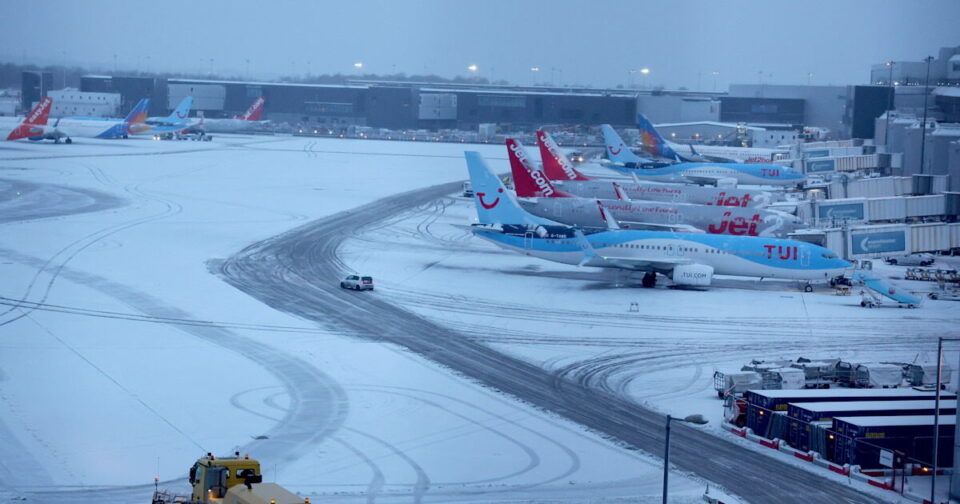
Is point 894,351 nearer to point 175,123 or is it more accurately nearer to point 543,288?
point 543,288

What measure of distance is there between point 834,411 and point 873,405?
4.56 feet

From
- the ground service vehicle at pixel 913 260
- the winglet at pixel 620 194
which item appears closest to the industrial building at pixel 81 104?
the winglet at pixel 620 194

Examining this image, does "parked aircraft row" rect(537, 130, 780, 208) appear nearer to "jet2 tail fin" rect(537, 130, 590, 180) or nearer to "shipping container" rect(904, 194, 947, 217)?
"jet2 tail fin" rect(537, 130, 590, 180)

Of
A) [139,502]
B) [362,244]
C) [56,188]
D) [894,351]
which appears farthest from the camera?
[56,188]

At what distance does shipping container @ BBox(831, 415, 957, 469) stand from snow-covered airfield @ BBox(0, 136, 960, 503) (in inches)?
69.8

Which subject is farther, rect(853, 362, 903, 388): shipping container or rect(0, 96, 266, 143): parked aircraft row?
rect(0, 96, 266, 143): parked aircraft row

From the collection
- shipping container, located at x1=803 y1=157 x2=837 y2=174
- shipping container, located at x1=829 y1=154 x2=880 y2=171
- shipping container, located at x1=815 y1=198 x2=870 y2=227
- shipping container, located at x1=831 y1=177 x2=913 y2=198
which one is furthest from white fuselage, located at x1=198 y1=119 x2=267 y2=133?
shipping container, located at x1=815 y1=198 x2=870 y2=227

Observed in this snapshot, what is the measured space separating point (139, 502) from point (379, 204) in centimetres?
5294

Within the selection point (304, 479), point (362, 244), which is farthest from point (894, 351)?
point (362, 244)

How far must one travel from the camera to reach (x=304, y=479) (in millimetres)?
19875

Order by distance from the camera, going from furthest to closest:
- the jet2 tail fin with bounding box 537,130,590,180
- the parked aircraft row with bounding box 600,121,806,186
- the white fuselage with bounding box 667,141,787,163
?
1. the white fuselage with bounding box 667,141,787,163
2. the parked aircraft row with bounding box 600,121,806,186
3. the jet2 tail fin with bounding box 537,130,590,180

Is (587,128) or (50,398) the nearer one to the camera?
(50,398)

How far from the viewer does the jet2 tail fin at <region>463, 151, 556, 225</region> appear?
4581 cm

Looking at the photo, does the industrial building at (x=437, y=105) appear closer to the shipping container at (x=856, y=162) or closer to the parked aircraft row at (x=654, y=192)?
the shipping container at (x=856, y=162)
